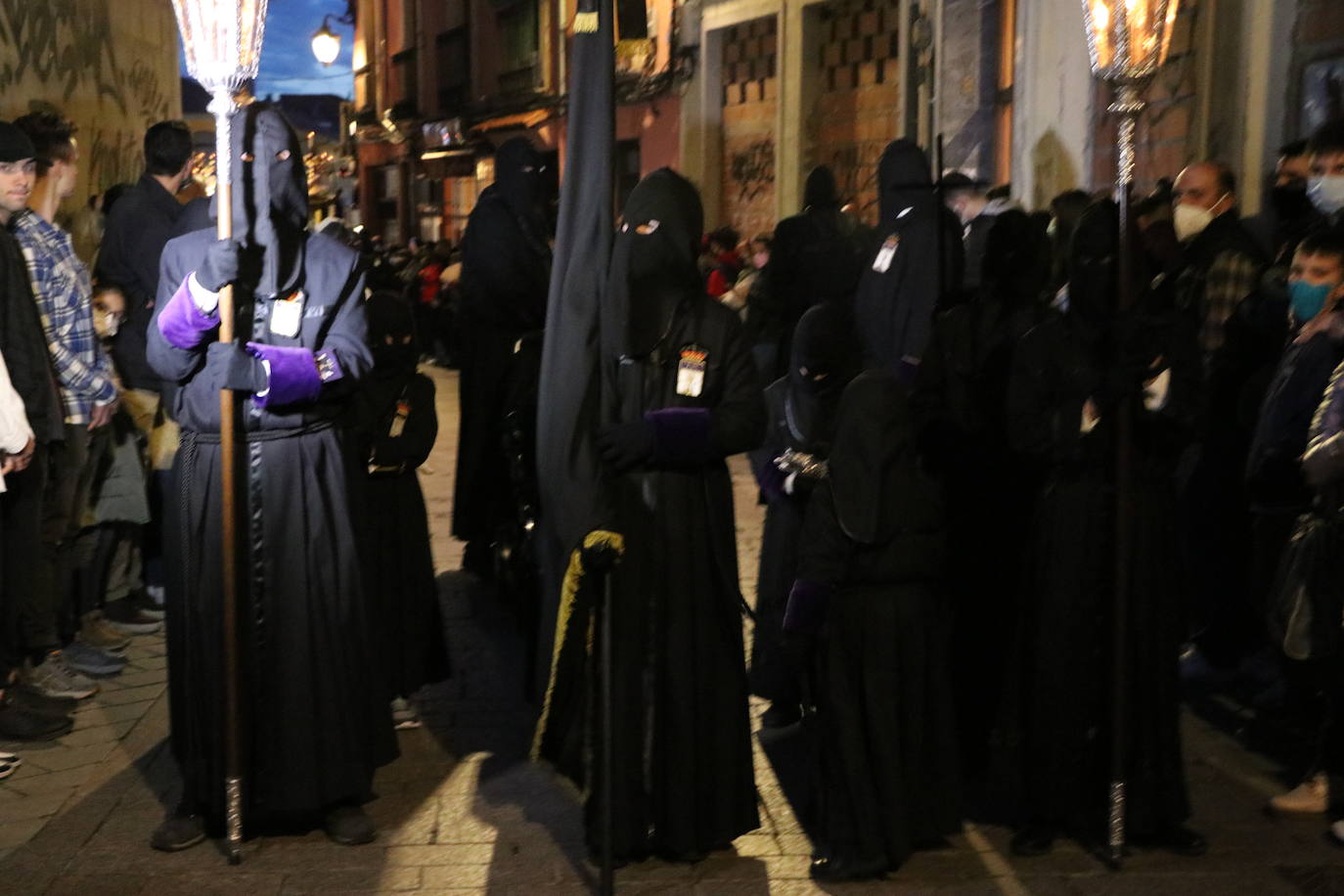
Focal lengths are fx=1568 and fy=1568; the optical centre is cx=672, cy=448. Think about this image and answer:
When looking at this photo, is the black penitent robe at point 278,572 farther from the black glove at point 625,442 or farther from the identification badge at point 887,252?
the identification badge at point 887,252

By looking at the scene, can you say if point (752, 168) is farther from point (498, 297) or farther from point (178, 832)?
point (178, 832)

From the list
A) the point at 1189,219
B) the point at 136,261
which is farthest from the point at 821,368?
the point at 136,261

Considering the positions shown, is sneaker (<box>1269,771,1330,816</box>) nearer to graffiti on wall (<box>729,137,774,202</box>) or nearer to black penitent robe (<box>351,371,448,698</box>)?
black penitent robe (<box>351,371,448,698</box>)

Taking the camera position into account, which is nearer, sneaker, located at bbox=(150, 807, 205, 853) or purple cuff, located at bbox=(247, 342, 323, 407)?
purple cuff, located at bbox=(247, 342, 323, 407)

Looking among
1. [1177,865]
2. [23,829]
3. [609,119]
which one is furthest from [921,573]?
[23,829]

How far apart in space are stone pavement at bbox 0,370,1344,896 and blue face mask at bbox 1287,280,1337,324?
1.73 metres

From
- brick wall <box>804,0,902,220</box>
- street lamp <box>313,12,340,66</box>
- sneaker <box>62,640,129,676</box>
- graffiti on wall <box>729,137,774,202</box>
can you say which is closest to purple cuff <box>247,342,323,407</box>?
sneaker <box>62,640,129,676</box>

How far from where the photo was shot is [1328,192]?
632cm

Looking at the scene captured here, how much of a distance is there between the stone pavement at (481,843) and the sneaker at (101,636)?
1.09 metres

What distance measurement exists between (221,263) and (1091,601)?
2.91 meters

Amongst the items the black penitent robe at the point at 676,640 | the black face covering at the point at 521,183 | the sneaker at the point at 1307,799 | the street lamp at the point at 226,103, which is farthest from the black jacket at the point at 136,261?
the sneaker at the point at 1307,799

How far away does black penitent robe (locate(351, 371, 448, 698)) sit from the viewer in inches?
247

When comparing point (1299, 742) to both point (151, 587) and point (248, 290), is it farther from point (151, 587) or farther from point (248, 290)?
point (151, 587)

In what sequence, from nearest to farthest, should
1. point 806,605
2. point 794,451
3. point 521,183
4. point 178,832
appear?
point 806,605, point 178,832, point 794,451, point 521,183
